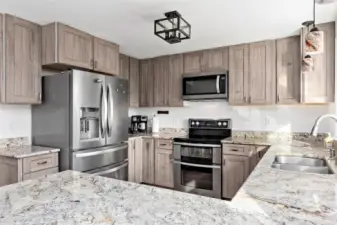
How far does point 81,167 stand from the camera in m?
2.49

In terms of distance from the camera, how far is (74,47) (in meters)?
2.64

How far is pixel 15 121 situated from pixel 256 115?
3231mm

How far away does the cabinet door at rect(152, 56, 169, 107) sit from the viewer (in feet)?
12.8

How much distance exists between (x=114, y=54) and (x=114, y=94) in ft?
2.16

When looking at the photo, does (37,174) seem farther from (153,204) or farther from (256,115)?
(256,115)

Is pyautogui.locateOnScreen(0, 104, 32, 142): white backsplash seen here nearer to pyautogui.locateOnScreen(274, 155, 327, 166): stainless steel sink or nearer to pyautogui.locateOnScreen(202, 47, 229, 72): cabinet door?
pyautogui.locateOnScreen(202, 47, 229, 72): cabinet door

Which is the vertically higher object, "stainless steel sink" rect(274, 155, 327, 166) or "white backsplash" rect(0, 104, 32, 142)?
"white backsplash" rect(0, 104, 32, 142)

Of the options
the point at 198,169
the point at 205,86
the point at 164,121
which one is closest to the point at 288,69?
the point at 205,86

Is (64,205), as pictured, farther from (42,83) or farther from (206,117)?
(206,117)

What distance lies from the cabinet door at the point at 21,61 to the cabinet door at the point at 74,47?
0.29m

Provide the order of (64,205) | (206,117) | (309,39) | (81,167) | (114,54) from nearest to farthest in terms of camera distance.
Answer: (64,205), (309,39), (81,167), (114,54), (206,117)

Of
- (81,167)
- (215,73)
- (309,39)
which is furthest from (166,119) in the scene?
(309,39)

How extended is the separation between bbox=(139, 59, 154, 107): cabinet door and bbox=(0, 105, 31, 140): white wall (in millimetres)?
1898

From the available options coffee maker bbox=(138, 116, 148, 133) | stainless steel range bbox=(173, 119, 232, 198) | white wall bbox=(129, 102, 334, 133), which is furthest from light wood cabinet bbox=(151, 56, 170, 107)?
stainless steel range bbox=(173, 119, 232, 198)
